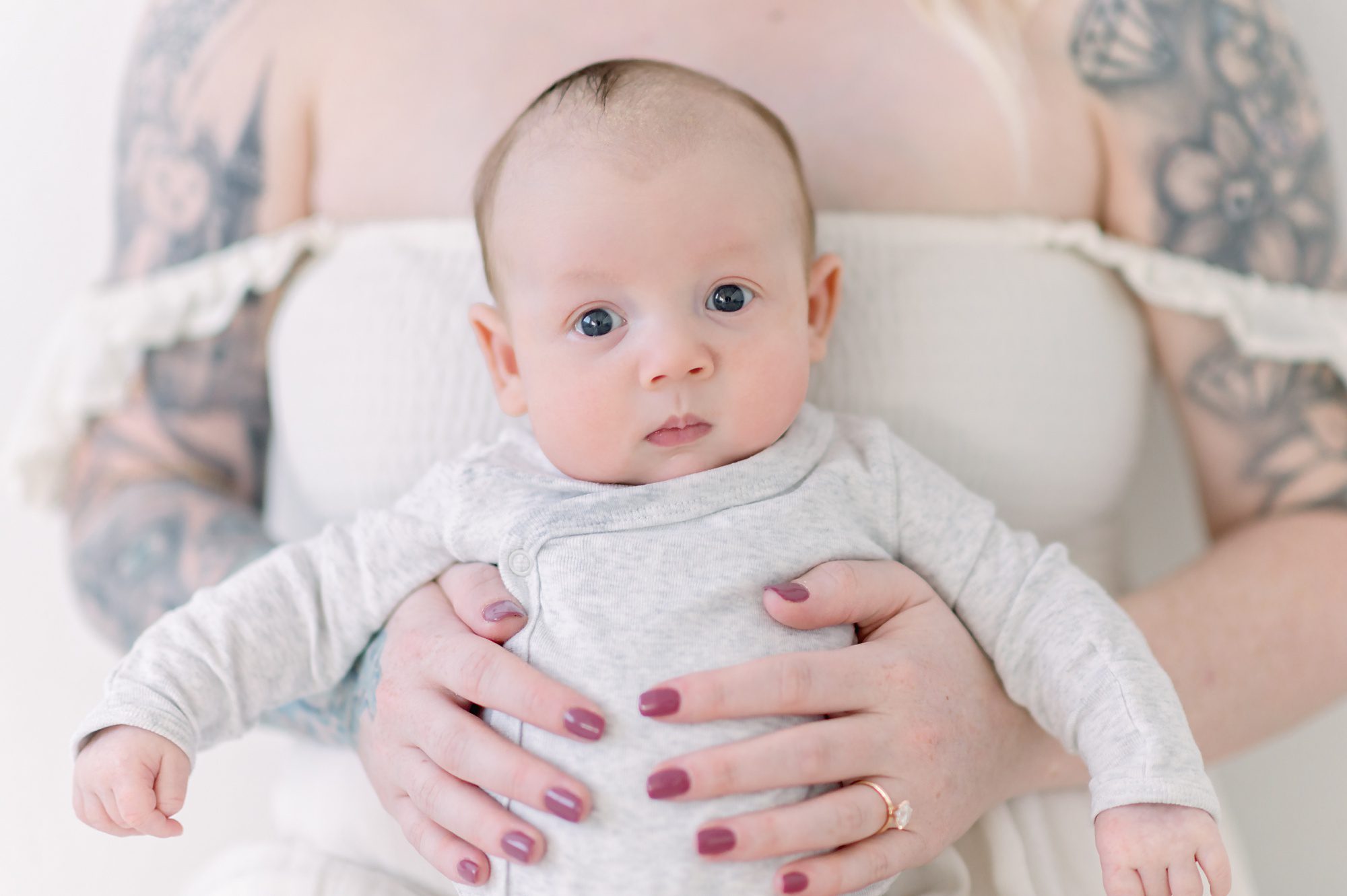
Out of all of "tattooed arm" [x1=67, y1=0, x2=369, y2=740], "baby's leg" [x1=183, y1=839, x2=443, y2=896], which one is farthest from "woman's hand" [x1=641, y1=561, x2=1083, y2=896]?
"tattooed arm" [x1=67, y1=0, x2=369, y2=740]

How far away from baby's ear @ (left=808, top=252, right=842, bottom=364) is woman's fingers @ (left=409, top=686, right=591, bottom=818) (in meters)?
0.41

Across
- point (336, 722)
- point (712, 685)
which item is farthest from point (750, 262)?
point (336, 722)

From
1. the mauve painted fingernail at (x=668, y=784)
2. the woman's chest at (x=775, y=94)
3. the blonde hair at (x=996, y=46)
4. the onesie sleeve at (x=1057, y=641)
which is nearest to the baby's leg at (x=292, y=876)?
the mauve painted fingernail at (x=668, y=784)

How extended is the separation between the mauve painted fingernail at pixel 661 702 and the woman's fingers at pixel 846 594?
0.34 feet

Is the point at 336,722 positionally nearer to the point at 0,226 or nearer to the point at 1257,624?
the point at 1257,624

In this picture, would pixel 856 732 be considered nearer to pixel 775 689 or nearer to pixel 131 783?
pixel 775 689

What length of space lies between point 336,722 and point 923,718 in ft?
1.80

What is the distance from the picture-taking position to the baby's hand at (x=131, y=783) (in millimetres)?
812

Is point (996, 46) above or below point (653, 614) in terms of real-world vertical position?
above

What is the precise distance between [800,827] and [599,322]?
40 cm

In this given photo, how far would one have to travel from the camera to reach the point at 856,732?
826mm

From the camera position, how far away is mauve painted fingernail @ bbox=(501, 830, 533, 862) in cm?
79

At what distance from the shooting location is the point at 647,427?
2.82 ft

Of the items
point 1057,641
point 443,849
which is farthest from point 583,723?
point 1057,641
